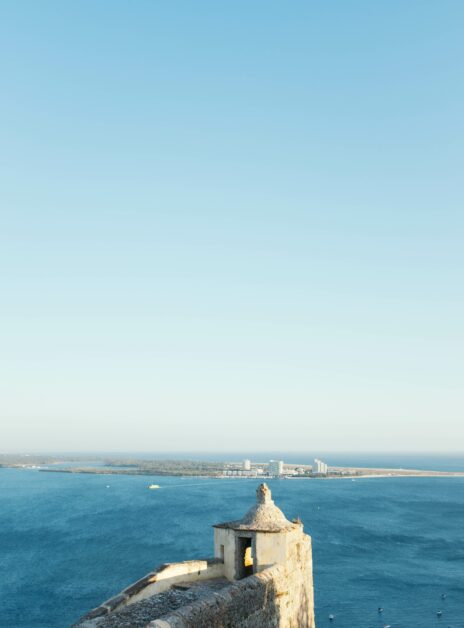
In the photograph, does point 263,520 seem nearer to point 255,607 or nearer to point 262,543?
point 262,543

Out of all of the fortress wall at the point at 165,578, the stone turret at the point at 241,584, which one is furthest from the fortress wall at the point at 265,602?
the fortress wall at the point at 165,578

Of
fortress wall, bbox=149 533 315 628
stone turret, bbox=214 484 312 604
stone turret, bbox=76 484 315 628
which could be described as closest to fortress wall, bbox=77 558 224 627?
stone turret, bbox=76 484 315 628

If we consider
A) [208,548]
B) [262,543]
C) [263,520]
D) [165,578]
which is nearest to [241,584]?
[262,543]

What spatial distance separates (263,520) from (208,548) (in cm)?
4617

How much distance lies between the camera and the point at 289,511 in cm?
8144

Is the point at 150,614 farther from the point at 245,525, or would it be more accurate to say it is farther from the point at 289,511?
the point at 289,511

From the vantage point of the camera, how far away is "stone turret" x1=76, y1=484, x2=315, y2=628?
10.3 m

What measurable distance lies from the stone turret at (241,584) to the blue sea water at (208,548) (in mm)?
26464

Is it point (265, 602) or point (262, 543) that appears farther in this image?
point (262, 543)

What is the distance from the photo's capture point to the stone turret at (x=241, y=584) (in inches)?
404

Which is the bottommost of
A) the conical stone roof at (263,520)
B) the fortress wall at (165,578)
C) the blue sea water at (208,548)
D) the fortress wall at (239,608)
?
the blue sea water at (208,548)

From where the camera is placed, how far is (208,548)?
5644 centimetres

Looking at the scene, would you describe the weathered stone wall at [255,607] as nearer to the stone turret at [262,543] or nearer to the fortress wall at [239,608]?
the fortress wall at [239,608]

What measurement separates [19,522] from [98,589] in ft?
122
